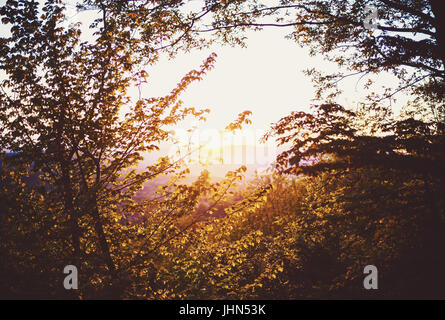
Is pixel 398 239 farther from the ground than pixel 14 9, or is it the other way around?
pixel 14 9

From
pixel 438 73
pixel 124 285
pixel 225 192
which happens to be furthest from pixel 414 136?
pixel 124 285

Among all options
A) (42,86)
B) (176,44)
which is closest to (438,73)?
(176,44)

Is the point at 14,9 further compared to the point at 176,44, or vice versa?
the point at 176,44

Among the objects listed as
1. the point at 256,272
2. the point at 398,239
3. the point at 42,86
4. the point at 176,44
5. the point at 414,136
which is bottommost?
the point at 256,272

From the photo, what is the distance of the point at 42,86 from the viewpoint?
4.24 m

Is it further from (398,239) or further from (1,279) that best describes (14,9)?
(398,239)

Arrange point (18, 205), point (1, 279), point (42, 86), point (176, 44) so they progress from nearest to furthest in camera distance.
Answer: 1. point (1, 279)
2. point (18, 205)
3. point (42, 86)
4. point (176, 44)

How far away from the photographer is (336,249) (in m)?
9.88

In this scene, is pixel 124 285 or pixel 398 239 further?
pixel 398 239
